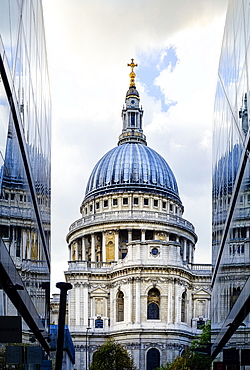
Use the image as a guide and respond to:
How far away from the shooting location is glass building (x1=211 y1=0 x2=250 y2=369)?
19.3 m

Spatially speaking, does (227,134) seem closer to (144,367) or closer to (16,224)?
(16,224)

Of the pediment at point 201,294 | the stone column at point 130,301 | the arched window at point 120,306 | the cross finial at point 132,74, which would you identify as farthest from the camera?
the cross finial at point 132,74

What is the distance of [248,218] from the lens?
1920 cm

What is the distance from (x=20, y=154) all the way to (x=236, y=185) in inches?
283

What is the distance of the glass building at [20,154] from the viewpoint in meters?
16.2

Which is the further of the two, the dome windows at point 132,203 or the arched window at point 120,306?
the dome windows at point 132,203

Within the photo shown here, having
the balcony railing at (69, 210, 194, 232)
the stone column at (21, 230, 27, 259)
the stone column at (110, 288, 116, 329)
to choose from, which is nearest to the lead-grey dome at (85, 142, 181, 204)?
the balcony railing at (69, 210, 194, 232)

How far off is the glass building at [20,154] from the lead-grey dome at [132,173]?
9350 centimetres

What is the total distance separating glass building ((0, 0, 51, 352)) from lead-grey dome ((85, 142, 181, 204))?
307 ft

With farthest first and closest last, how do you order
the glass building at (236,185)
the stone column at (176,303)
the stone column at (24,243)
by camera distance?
the stone column at (176,303) < the stone column at (24,243) < the glass building at (236,185)

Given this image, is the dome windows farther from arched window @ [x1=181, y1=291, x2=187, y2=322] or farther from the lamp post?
the lamp post

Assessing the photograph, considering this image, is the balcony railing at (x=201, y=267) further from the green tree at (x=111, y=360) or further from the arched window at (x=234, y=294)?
the arched window at (x=234, y=294)

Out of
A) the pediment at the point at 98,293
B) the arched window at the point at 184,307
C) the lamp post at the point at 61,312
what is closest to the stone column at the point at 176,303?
the arched window at the point at 184,307

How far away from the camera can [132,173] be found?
124 metres
